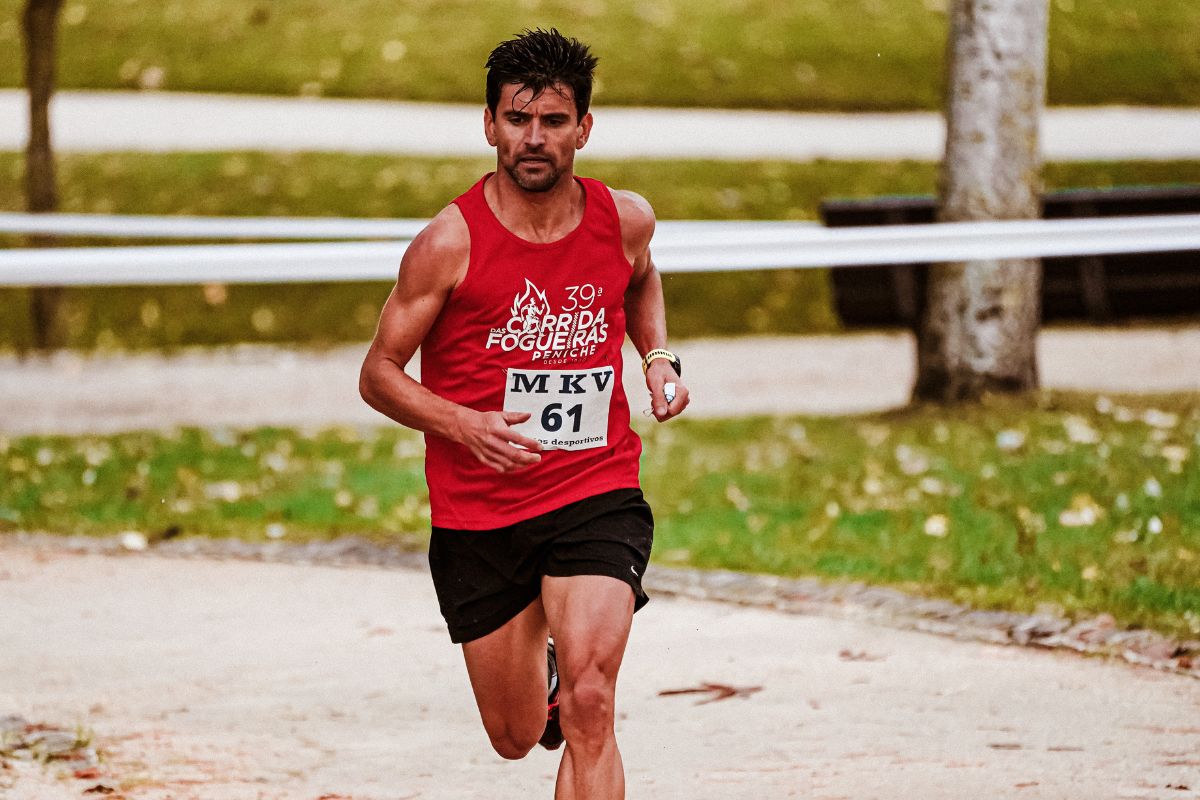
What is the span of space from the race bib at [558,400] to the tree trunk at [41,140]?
11795mm

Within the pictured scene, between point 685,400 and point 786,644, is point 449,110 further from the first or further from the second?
point 685,400

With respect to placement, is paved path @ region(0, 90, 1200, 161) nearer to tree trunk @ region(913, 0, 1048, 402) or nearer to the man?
tree trunk @ region(913, 0, 1048, 402)

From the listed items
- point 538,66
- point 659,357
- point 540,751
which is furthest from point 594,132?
point 538,66

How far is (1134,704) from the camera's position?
18.7ft

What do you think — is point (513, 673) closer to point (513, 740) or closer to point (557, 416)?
point (513, 740)

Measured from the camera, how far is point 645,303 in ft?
15.8

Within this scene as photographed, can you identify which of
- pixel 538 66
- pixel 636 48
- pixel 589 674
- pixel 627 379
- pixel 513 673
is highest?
pixel 636 48

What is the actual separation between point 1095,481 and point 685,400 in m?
4.98

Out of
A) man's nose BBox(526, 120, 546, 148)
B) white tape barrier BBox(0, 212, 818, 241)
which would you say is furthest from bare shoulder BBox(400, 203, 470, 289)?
white tape barrier BBox(0, 212, 818, 241)

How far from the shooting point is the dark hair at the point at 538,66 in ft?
13.9

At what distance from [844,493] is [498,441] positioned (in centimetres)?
512

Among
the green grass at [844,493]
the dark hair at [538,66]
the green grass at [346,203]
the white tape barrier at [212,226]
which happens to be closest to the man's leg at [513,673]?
the dark hair at [538,66]

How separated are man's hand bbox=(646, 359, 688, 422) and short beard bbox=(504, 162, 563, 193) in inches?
20.2

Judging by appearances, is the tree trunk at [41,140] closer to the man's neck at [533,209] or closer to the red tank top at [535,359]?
the red tank top at [535,359]
